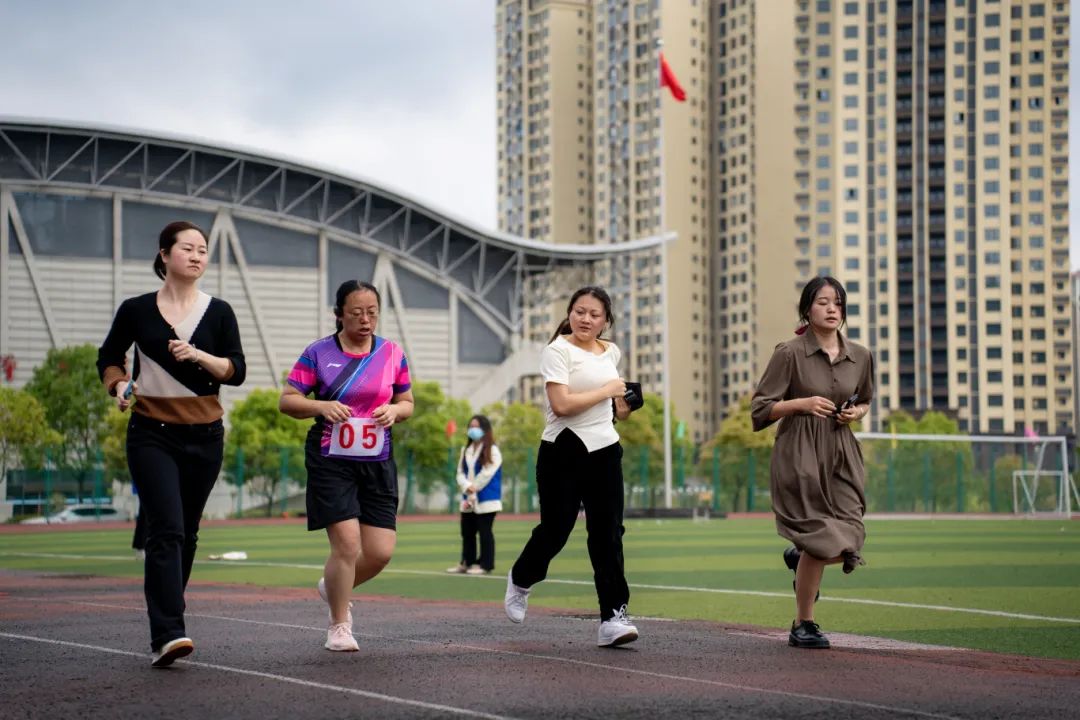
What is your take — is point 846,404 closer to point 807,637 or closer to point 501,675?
point 807,637

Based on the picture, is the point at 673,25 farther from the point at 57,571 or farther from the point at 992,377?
the point at 57,571

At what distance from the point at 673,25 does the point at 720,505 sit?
94201mm

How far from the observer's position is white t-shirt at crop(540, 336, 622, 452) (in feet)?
27.7

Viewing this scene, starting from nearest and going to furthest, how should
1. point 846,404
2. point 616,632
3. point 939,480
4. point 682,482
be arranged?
point 616,632 → point 846,404 → point 939,480 → point 682,482

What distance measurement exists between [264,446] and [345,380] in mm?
56599

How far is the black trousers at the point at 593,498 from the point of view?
838cm

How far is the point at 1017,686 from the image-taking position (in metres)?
6.88

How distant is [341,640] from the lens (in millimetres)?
8062

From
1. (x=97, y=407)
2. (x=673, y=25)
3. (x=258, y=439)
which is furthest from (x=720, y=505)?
(x=673, y=25)

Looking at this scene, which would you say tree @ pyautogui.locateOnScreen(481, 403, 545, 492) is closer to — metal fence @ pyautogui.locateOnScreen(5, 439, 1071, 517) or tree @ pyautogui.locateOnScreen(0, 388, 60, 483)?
metal fence @ pyautogui.locateOnScreen(5, 439, 1071, 517)

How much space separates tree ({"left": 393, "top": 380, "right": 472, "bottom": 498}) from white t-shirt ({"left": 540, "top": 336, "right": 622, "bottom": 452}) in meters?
55.0

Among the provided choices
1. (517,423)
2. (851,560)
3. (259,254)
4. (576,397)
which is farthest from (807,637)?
(259,254)

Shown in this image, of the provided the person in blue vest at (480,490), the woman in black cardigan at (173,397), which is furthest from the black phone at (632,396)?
the person in blue vest at (480,490)

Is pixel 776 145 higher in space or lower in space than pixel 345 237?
higher
